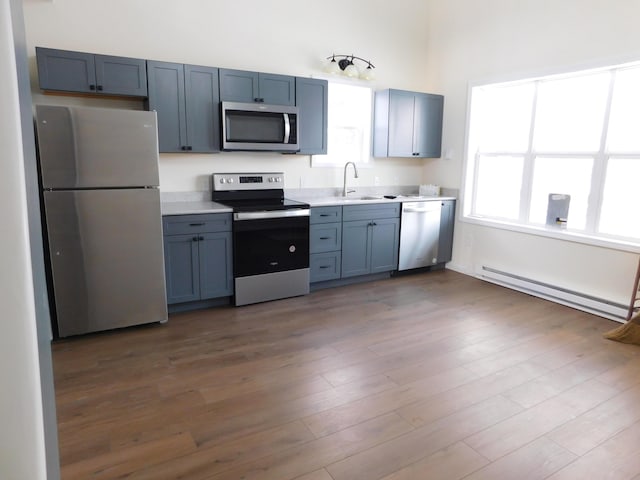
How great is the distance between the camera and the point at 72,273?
3037mm

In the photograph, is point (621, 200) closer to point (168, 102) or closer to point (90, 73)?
point (168, 102)

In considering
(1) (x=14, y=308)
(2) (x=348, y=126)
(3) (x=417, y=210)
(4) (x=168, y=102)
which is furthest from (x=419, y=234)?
(1) (x=14, y=308)

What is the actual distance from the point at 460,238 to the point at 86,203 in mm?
3999

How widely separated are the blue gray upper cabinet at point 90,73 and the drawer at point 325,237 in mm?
1934

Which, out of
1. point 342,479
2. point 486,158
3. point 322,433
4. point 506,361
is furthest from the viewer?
point 486,158

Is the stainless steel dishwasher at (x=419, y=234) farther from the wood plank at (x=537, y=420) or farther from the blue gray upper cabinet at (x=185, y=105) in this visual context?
the wood plank at (x=537, y=420)

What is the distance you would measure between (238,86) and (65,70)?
137cm

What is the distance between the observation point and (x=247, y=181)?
4.25 m


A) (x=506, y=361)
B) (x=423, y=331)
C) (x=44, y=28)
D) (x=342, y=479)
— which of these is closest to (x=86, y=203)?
(x=44, y=28)

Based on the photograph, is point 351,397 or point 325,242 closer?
point 351,397

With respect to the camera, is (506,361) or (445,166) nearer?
(506,361)

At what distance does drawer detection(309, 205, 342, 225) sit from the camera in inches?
165

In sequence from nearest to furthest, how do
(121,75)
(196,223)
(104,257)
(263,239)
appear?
(104,257) → (121,75) → (196,223) → (263,239)

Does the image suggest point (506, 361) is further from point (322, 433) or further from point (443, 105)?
point (443, 105)
